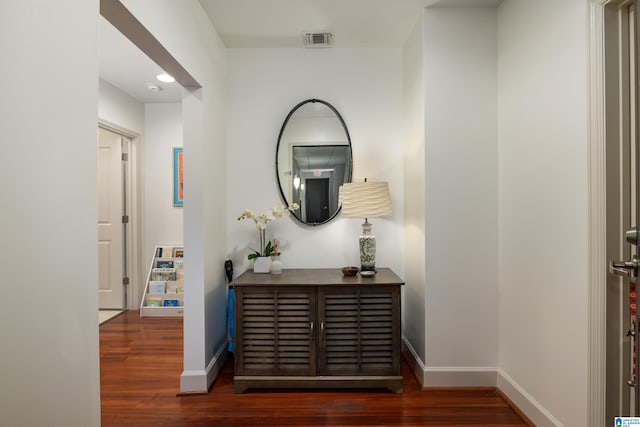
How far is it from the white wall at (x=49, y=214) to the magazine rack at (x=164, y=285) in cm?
288

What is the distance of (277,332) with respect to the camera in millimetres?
2309

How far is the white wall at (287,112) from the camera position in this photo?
2.86 meters

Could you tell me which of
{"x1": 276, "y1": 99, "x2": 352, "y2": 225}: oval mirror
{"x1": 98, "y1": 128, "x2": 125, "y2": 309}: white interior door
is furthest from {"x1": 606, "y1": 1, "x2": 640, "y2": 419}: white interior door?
{"x1": 98, "y1": 128, "x2": 125, "y2": 309}: white interior door

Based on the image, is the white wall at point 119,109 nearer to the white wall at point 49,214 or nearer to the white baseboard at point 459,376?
the white wall at point 49,214

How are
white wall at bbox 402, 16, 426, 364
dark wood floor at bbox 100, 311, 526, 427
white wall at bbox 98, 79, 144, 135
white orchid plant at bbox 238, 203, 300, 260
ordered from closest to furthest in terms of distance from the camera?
1. dark wood floor at bbox 100, 311, 526, 427
2. white wall at bbox 402, 16, 426, 364
3. white orchid plant at bbox 238, 203, 300, 260
4. white wall at bbox 98, 79, 144, 135

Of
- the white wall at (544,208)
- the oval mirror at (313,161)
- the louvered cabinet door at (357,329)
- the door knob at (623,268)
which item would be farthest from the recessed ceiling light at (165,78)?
the door knob at (623,268)

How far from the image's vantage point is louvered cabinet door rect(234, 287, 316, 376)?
2.30 meters

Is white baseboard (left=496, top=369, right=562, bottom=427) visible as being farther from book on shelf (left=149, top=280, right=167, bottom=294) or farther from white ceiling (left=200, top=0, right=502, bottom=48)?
book on shelf (left=149, top=280, right=167, bottom=294)

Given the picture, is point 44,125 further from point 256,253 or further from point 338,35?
point 338,35

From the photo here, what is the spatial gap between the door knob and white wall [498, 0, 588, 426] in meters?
0.12

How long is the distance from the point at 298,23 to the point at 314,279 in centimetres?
186

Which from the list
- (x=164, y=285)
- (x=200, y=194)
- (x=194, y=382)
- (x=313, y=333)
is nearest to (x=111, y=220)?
(x=164, y=285)

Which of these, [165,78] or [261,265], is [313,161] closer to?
[261,265]

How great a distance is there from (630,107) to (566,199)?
0.46 meters
